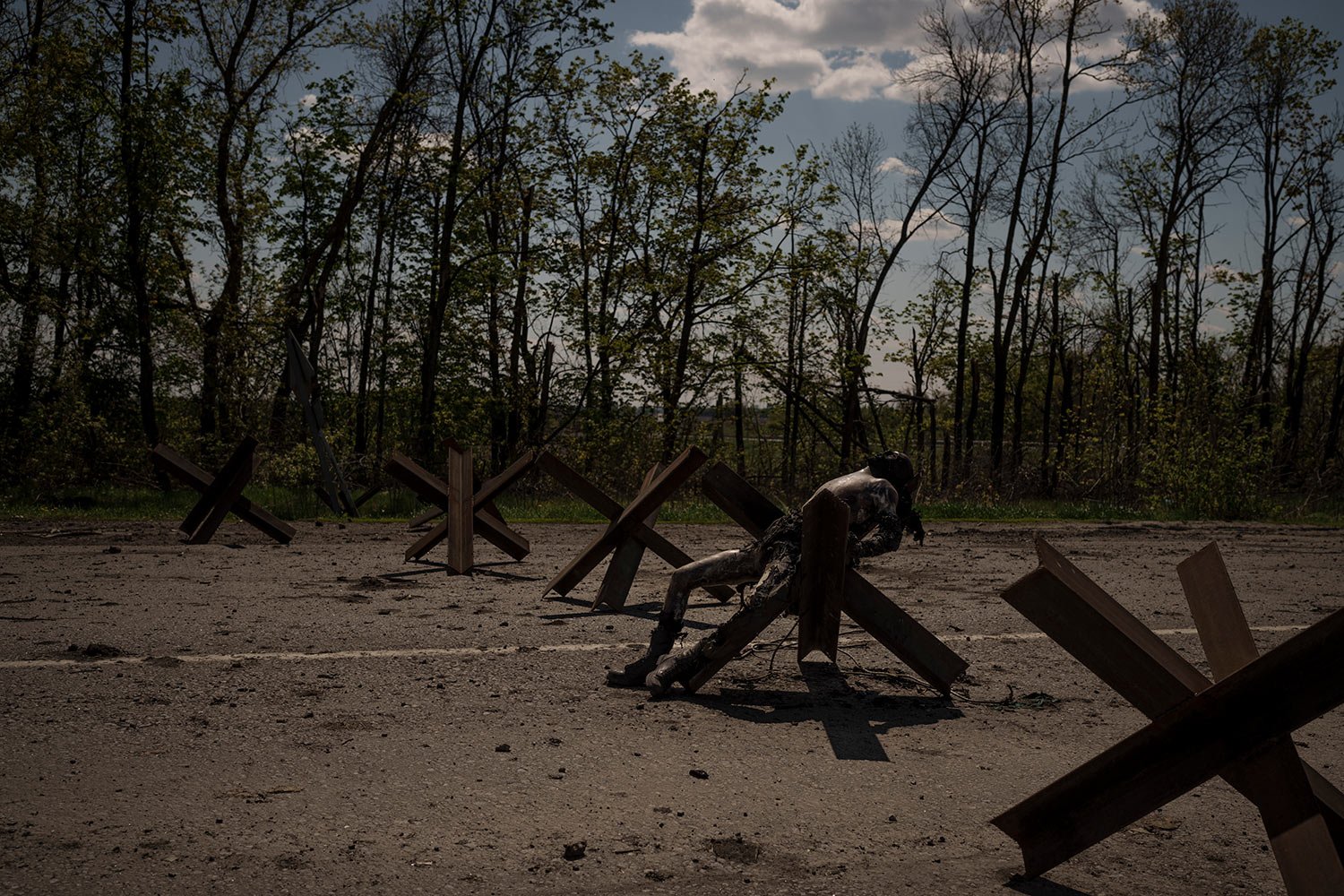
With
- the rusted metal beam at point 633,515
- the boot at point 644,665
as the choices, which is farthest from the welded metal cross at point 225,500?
the boot at point 644,665

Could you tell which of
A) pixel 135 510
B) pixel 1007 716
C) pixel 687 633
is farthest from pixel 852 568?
pixel 135 510

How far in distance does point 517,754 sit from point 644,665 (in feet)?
4.51

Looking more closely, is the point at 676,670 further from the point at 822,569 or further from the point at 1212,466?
the point at 1212,466

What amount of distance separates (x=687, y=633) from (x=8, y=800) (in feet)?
14.5

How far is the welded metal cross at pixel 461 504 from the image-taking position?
9930 millimetres

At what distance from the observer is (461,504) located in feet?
32.8

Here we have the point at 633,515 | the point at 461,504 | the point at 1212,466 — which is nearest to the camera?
the point at 633,515

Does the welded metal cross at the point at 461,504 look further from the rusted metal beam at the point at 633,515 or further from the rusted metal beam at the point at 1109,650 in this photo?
the rusted metal beam at the point at 1109,650

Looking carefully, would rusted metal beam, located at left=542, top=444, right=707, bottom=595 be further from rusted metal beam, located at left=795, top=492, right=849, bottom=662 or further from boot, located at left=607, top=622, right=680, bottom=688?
rusted metal beam, located at left=795, top=492, right=849, bottom=662

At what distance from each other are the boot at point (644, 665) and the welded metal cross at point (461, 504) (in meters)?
4.19

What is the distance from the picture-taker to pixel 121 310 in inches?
856

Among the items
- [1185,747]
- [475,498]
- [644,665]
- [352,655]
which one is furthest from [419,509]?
[1185,747]

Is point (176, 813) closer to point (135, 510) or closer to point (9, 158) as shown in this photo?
point (135, 510)

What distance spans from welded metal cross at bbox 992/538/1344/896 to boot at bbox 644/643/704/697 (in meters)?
2.55
